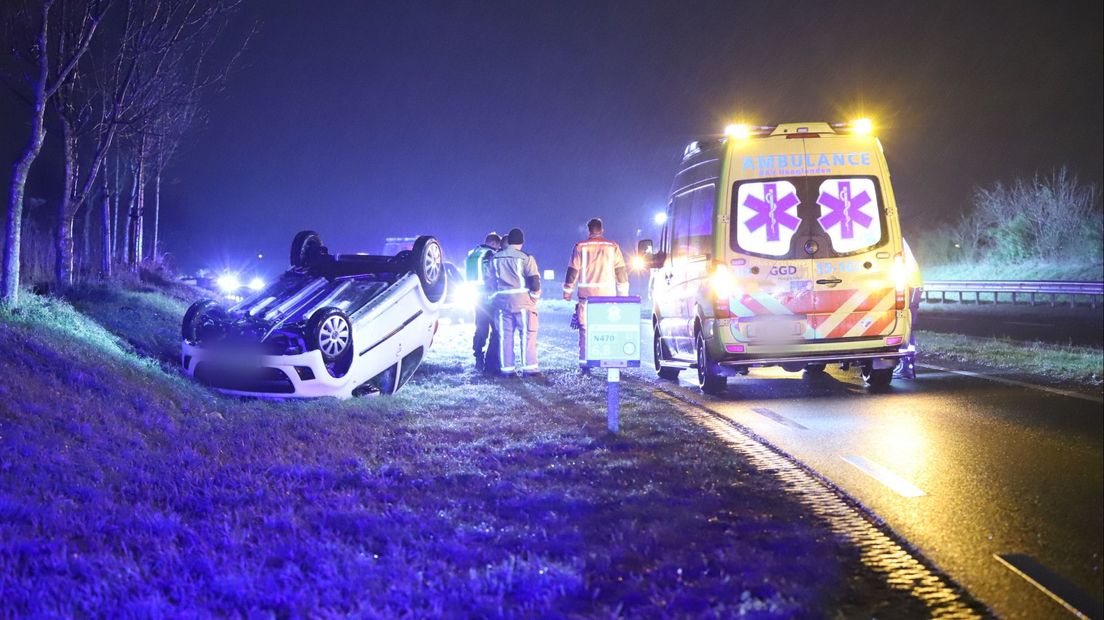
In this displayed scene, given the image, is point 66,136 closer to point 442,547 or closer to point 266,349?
point 266,349

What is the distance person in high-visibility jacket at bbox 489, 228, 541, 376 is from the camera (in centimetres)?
1247

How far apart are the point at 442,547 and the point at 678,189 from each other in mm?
7880

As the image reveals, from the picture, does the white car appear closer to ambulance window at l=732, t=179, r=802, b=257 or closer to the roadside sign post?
the roadside sign post

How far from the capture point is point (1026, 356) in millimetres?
13070

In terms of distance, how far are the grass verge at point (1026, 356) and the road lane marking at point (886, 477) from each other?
15.6 ft

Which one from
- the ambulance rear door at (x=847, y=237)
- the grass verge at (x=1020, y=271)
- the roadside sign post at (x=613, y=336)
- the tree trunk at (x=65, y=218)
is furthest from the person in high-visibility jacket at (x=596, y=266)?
the grass verge at (x=1020, y=271)

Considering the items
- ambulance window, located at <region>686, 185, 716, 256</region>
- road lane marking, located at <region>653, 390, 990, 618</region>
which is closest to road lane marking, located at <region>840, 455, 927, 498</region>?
road lane marking, located at <region>653, 390, 990, 618</region>

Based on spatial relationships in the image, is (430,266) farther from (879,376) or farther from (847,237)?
(879,376)

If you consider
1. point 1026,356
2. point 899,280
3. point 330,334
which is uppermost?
point 899,280

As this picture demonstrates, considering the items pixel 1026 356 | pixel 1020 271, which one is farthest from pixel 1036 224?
pixel 1026 356

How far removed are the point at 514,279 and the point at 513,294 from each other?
0.20 m

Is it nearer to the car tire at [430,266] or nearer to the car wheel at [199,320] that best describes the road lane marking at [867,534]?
the car tire at [430,266]

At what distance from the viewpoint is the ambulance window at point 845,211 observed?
968cm

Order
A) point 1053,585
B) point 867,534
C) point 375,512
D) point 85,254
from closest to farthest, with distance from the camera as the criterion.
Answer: point 1053,585 < point 867,534 < point 375,512 < point 85,254
